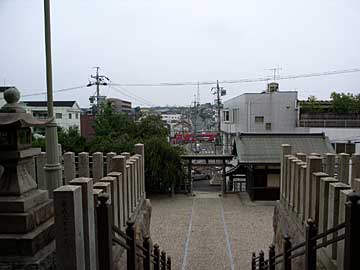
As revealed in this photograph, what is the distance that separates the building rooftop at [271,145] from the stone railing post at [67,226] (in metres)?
12.4

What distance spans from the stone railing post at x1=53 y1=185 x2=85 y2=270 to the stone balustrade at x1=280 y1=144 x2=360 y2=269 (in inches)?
92.1

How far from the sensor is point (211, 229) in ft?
36.0

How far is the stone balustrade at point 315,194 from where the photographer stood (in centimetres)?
361

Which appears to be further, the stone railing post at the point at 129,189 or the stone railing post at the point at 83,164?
the stone railing post at the point at 83,164

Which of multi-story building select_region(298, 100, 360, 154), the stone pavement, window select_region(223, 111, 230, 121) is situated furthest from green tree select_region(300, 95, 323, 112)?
the stone pavement

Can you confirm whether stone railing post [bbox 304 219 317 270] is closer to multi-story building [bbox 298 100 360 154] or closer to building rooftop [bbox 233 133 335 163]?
building rooftop [bbox 233 133 335 163]

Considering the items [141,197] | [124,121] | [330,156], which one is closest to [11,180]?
[141,197]

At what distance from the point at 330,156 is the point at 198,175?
22.3m

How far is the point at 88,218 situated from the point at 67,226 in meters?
0.39

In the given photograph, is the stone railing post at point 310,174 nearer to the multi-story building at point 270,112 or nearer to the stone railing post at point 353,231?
the stone railing post at point 353,231

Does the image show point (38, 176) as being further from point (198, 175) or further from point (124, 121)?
point (198, 175)

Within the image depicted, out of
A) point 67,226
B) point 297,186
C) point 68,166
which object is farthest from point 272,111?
point 67,226

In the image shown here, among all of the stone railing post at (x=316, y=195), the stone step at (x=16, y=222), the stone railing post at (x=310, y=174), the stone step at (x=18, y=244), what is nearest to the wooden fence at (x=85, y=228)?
the stone step at (x=18, y=244)

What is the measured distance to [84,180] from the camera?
116 inches
